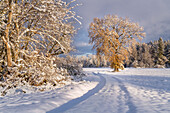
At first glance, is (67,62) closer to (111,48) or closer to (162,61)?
(111,48)

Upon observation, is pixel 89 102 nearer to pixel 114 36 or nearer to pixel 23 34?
pixel 23 34

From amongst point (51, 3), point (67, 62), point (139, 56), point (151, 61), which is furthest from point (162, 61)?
point (51, 3)

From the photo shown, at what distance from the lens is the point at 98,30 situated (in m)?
18.3

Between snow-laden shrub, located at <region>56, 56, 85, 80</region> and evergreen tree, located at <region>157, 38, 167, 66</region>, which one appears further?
evergreen tree, located at <region>157, 38, 167, 66</region>

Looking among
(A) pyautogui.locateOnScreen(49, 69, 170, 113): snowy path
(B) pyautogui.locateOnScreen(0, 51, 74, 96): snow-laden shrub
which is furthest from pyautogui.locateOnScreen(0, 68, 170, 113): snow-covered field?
(B) pyautogui.locateOnScreen(0, 51, 74, 96): snow-laden shrub

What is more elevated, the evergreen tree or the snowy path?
the evergreen tree

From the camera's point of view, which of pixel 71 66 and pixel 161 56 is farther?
pixel 161 56

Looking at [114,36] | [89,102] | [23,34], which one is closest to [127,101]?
[89,102]

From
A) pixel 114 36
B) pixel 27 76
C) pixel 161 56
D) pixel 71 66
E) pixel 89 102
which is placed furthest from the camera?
pixel 161 56

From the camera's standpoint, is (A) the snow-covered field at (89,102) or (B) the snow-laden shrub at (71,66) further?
(B) the snow-laden shrub at (71,66)

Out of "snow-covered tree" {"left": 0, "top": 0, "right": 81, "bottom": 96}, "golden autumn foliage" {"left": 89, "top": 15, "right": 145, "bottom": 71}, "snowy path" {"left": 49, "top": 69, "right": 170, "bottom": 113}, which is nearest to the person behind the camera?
"snowy path" {"left": 49, "top": 69, "right": 170, "bottom": 113}

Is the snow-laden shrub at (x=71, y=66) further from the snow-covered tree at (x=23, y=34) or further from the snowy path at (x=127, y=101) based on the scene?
the snowy path at (x=127, y=101)

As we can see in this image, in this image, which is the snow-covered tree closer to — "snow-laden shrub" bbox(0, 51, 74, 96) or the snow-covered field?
"snow-laden shrub" bbox(0, 51, 74, 96)

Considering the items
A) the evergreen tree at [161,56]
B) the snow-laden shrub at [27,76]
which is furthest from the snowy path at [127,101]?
the evergreen tree at [161,56]
